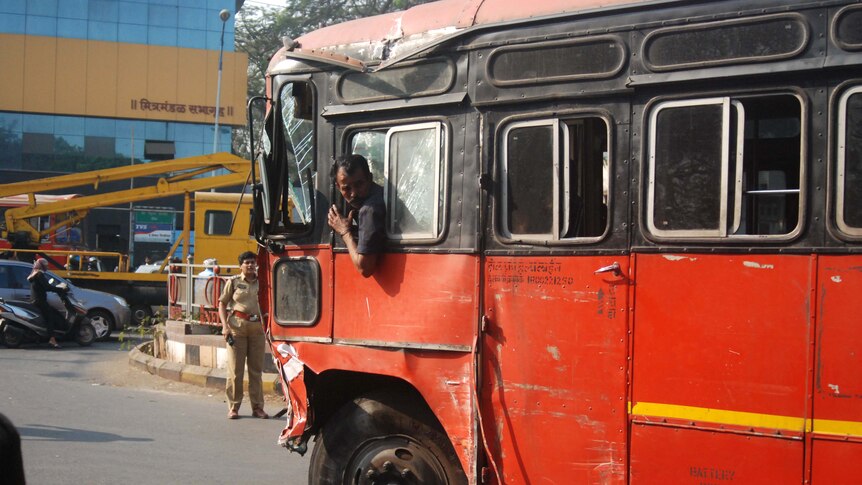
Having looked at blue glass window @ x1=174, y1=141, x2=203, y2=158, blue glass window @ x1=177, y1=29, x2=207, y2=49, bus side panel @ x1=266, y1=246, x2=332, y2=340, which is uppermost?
blue glass window @ x1=177, y1=29, x2=207, y2=49

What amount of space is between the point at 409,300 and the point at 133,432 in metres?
5.34

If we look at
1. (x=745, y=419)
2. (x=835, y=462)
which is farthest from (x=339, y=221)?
(x=835, y=462)

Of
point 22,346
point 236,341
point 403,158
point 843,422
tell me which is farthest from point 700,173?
point 22,346

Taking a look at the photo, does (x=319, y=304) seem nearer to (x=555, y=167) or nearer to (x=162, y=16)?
(x=555, y=167)

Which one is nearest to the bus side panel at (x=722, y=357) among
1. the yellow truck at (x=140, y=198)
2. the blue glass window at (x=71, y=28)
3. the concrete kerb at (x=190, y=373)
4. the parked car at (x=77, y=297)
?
the concrete kerb at (x=190, y=373)

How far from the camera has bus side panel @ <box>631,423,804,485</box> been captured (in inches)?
153

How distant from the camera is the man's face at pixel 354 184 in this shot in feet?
16.5

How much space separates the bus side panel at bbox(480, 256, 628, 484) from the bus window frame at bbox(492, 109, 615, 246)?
101mm

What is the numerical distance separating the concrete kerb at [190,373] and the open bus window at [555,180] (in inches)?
285

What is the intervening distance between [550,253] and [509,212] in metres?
0.33

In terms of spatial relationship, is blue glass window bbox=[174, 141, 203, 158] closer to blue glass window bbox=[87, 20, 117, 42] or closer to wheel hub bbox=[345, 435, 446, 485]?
blue glass window bbox=[87, 20, 117, 42]

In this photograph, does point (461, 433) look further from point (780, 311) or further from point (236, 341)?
point (236, 341)

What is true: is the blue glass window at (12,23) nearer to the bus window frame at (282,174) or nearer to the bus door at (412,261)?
the bus window frame at (282,174)

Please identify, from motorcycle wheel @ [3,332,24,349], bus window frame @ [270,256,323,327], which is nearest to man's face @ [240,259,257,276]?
bus window frame @ [270,256,323,327]
